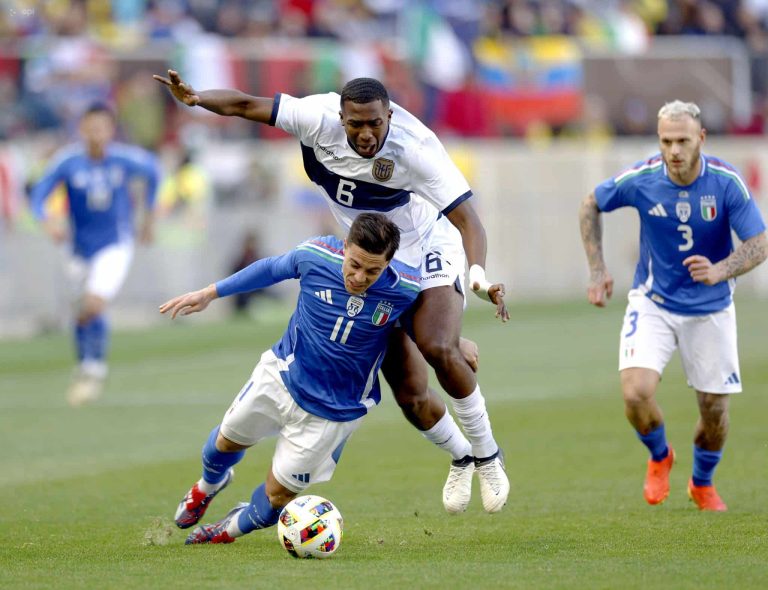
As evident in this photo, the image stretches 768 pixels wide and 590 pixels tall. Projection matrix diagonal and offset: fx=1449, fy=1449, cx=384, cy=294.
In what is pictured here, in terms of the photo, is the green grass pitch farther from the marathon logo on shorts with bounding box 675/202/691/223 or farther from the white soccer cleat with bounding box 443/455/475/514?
the marathon logo on shorts with bounding box 675/202/691/223

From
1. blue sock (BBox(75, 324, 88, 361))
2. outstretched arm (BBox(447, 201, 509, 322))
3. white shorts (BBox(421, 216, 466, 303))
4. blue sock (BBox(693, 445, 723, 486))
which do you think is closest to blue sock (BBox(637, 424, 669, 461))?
blue sock (BBox(693, 445, 723, 486))

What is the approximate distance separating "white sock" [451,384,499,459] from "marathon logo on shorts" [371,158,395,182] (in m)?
1.33

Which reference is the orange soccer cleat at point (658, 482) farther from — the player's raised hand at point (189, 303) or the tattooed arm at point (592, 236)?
the player's raised hand at point (189, 303)

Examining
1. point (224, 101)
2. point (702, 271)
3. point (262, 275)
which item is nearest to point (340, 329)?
point (262, 275)

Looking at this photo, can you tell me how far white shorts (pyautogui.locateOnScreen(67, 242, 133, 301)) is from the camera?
635 inches

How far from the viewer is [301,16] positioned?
92.6 ft

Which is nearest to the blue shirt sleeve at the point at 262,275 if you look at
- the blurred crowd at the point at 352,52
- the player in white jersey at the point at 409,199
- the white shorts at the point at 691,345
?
the player in white jersey at the point at 409,199

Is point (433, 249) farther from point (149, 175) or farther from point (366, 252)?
point (149, 175)

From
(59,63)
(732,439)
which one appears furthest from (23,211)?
(732,439)

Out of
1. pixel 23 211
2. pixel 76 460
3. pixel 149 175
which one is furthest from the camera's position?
pixel 23 211

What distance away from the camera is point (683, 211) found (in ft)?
30.0

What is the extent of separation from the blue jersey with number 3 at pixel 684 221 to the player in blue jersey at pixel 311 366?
2172 millimetres

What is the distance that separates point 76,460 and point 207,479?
13.8 feet

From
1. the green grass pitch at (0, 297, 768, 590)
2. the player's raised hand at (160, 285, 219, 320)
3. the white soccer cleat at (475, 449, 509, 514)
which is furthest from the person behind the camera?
the white soccer cleat at (475, 449, 509, 514)
